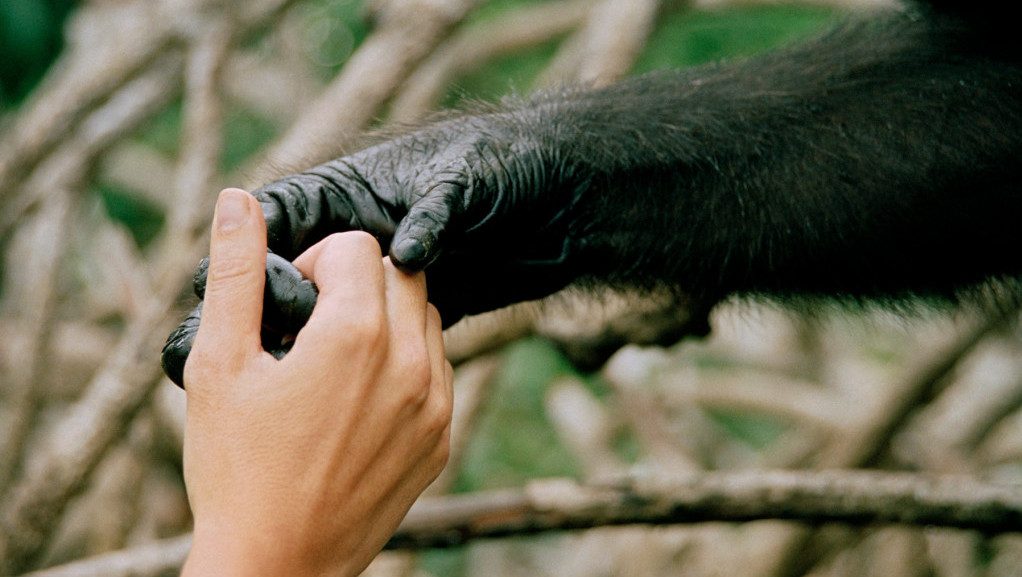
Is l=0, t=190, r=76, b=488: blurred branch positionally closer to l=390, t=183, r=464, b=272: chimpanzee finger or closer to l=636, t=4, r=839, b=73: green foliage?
l=390, t=183, r=464, b=272: chimpanzee finger

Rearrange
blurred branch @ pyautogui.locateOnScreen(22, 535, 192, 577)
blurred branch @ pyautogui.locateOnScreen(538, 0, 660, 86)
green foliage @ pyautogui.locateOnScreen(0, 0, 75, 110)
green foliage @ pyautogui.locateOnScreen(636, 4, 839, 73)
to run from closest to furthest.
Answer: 1. blurred branch @ pyautogui.locateOnScreen(22, 535, 192, 577)
2. green foliage @ pyautogui.locateOnScreen(0, 0, 75, 110)
3. blurred branch @ pyautogui.locateOnScreen(538, 0, 660, 86)
4. green foliage @ pyautogui.locateOnScreen(636, 4, 839, 73)

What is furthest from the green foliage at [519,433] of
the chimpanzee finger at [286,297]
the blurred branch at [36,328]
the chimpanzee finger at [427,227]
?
the chimpanzee finger at [286,297]

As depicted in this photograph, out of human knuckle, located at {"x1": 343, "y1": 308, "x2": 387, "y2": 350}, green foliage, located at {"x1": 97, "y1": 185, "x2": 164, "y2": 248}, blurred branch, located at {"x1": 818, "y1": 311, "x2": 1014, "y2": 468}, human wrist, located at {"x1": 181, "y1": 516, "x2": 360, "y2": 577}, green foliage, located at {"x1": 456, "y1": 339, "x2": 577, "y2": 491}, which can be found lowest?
green foliage, located at {"x1": 456, "y1": 339, "x2": 577, "y2": 491}

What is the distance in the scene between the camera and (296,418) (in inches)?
25.5

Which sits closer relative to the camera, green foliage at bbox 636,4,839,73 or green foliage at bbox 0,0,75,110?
green foliage at bbox 0,0,75,110

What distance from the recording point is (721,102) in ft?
3.64

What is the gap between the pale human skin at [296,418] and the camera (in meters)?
0.65

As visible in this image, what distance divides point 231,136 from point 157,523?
2.06 meters

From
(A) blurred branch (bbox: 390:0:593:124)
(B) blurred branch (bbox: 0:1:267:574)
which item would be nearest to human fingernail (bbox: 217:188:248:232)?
(B) blurred branch (bbox: 0:1:267:574)

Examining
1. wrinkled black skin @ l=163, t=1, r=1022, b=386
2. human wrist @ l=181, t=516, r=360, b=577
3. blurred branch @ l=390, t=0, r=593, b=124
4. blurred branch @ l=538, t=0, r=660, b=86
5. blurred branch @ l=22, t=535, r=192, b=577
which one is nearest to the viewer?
human wrist @ l=181, t=516, r=360, b=577

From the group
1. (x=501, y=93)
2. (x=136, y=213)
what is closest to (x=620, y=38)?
(x=501, y=93)

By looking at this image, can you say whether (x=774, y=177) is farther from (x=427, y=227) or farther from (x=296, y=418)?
(x=296, y=418)

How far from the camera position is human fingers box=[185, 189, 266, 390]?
2.18 feet

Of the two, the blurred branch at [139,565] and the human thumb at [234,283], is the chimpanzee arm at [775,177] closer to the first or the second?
the human thumb at [234,283]
